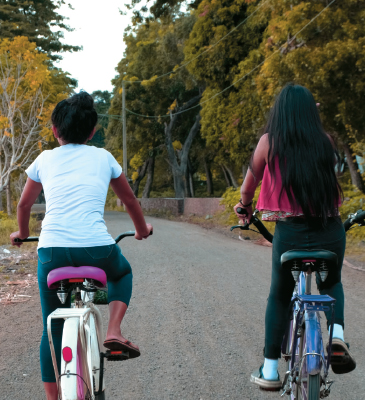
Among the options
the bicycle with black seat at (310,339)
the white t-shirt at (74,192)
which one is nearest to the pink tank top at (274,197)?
the bicycle with black seat at (310,339)

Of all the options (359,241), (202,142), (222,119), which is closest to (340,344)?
(359,241)

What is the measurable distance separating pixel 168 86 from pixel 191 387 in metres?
30.0

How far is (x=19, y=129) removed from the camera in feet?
63.7

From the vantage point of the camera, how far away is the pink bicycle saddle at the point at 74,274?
248cm

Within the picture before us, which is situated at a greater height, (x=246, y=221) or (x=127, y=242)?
(x=246, y=221)

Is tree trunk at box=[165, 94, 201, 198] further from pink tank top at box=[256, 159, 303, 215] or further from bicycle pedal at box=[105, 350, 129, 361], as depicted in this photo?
bicycle pedal at box=[105, 350, 129, 361]

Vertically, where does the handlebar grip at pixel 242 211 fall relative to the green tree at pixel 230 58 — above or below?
below

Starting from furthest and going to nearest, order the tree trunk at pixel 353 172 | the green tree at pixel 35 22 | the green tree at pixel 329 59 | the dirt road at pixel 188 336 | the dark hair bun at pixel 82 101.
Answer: the green tree at pixel 35 22, the tree trunk at pixel 353 172, the green tree at pixel 329 59, the dirt road at pixel 188 336, the dark hair bun at pixel 82 101

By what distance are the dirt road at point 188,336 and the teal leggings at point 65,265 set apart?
3.18ft

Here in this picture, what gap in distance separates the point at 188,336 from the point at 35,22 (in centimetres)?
2351

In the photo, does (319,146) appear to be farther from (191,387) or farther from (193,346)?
(193,346)

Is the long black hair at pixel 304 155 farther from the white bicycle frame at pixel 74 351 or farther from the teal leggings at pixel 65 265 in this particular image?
the white bicycle frame at pixel 74 351

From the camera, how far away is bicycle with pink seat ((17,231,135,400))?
2338mm

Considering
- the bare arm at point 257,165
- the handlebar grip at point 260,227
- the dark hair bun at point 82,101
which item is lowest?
the handlebar grip at point 260,227
